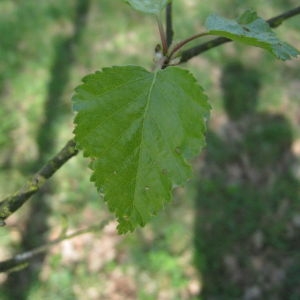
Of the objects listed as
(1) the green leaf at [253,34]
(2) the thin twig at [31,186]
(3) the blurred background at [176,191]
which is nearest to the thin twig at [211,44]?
(1) the green leaf at [253,34]

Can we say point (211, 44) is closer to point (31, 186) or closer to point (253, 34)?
point (253, 34)

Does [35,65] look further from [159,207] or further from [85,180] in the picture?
[159,207]

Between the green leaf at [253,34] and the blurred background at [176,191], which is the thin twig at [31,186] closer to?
the green leaf at [253,34]

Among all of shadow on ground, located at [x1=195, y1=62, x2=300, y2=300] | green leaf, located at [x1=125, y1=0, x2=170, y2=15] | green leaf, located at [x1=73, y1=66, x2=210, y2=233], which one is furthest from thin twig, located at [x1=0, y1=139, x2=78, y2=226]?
shadow on ground, located at [x1=195, y1=62, x2=300, y2=300]

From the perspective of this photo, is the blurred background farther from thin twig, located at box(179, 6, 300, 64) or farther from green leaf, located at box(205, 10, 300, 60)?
green leaf, located at box(205, 10, 300, 60)

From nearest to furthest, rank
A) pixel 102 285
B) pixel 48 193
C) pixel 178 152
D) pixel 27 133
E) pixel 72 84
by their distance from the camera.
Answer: pixel 178 152 → pixel 102 285 → pixel 48 193 → pixel 27 133 → pixel 72 84

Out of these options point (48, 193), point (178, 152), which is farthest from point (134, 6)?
Answer: point (48, 193)
